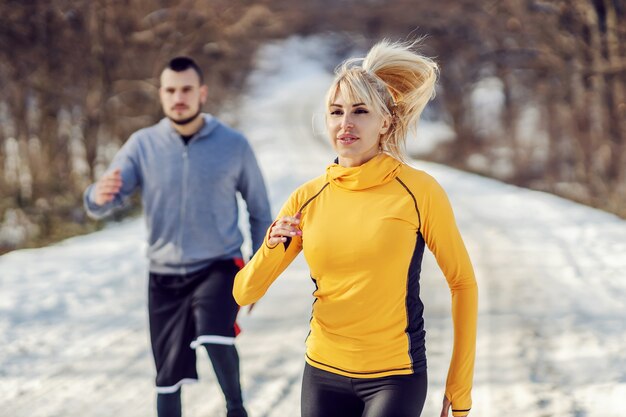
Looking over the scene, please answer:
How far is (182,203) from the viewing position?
3902mm

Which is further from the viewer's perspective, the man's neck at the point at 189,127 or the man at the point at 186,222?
the man's neck at the point at 189,127

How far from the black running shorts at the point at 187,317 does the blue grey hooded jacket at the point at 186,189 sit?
0.22ft

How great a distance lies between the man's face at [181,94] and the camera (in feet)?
12.8

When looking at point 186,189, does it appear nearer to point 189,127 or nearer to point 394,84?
point 189,127

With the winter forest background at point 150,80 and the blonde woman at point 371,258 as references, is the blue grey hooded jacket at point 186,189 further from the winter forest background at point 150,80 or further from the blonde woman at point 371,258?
the winter forest background at point 150,80

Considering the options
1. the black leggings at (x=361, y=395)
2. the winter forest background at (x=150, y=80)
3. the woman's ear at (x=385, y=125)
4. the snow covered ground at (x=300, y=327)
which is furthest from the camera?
the winter forest background at (x=150, y=80)

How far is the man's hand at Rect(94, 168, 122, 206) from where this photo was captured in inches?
147

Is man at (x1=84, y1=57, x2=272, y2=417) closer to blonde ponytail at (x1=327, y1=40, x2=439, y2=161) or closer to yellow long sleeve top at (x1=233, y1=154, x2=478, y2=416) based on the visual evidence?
yellow long sleeve top at (x1=233, y1=154, x2=478, y2=416)

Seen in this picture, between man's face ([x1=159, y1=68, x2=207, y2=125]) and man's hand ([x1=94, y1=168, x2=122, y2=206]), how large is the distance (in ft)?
1.42

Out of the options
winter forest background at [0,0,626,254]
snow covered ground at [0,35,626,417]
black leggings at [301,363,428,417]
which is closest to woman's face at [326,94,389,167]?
black leggings at [301,363,428,417]

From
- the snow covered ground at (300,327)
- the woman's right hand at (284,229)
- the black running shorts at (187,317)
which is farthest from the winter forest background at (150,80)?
the woman's right hand at (284,229)

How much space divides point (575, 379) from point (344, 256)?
3396mm

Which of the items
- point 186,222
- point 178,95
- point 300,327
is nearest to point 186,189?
point 186,222

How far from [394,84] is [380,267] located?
24.3 inches
